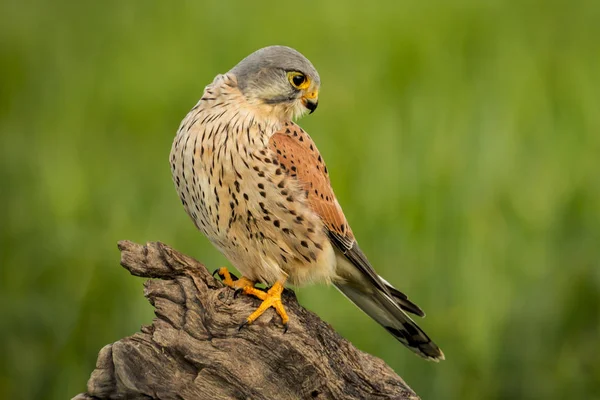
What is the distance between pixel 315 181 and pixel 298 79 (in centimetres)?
48

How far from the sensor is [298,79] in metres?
4.42

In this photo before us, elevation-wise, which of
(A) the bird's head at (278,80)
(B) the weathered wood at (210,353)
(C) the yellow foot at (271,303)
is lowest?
(B) the weathered wood at (210,353)

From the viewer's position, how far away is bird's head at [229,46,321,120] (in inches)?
173

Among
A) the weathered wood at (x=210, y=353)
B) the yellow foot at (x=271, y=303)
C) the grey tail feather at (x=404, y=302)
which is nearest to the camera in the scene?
the weathered wood at (x=210, y=353)

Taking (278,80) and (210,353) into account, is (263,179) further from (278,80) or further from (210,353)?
(210,353)

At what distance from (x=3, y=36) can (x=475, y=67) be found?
395cm

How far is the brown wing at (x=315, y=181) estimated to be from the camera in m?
4.48

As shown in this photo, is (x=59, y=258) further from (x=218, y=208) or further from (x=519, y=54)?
(x=519, y=54)

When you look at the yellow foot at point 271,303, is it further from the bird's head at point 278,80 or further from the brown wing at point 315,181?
the bird's head at point 278,80

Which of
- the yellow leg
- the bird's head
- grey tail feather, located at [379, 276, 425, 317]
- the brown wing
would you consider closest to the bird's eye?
the bird's head

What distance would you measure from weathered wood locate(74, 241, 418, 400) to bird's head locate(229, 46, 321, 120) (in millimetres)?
802

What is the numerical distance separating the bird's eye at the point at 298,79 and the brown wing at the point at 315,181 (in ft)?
0.80

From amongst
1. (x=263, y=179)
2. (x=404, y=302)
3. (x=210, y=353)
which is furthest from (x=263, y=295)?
(x=404, y=302)

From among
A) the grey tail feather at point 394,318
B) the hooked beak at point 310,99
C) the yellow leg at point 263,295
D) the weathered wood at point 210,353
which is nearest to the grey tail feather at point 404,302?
the grey tail feather at point 394,318
